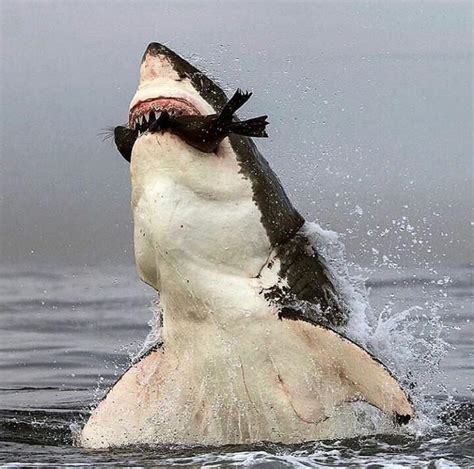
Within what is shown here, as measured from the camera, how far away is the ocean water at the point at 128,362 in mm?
9281

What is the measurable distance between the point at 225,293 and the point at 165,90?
59.0 inches

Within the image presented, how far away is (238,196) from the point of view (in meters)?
9.35

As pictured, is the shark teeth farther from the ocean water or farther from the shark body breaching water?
the ocean water

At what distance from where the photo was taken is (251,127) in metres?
9.33

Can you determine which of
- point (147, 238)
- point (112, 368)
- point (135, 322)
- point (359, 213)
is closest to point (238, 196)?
point (147, 238)

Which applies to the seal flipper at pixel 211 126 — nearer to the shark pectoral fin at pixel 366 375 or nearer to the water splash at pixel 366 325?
the water splash at pixel 366 325

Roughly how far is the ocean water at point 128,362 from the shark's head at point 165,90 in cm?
193

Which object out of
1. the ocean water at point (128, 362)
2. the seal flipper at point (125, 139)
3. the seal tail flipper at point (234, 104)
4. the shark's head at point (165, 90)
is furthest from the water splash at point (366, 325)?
the seal flipper at point (125, 139)

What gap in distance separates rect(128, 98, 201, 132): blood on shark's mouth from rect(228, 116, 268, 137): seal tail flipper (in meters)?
0.32

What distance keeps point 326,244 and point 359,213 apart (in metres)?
1.15

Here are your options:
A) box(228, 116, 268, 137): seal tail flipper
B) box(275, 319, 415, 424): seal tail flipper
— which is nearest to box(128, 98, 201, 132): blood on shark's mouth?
box(228, 116, 268, 137): seal tail flipper

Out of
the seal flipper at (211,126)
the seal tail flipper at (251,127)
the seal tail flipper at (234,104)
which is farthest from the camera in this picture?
the seal tail flipper at (251,127)

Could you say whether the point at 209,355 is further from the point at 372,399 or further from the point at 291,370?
the point at 372,399

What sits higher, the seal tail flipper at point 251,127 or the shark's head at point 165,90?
the shark's head at point 165,90
